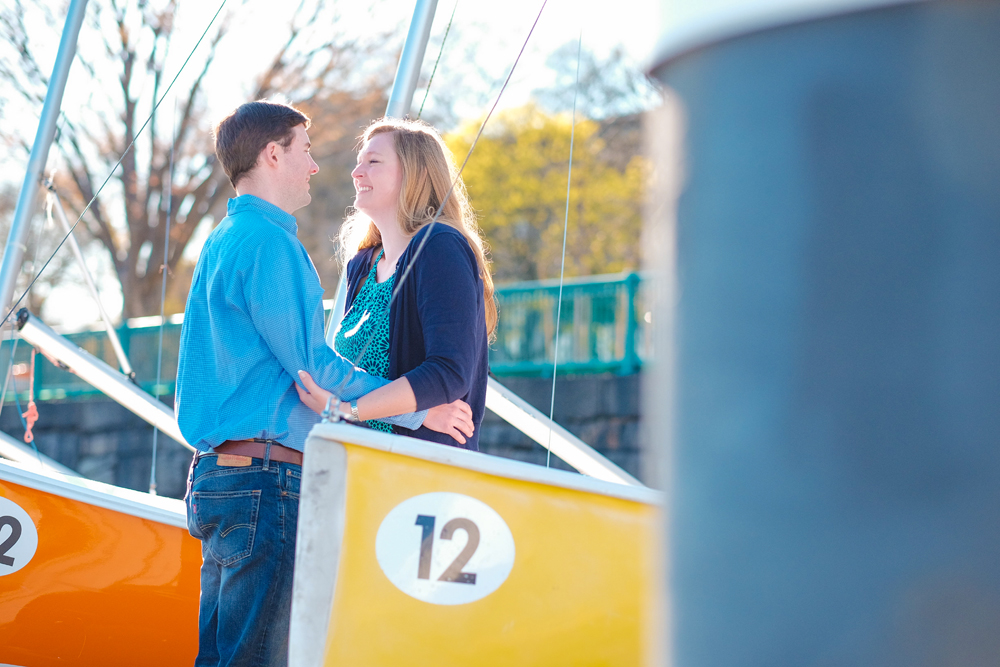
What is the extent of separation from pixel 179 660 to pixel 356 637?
4.95 ft

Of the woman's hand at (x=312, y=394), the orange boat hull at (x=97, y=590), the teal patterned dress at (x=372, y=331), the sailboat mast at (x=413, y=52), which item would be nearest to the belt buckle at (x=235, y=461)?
the woman's hand at (x=312, y=394)

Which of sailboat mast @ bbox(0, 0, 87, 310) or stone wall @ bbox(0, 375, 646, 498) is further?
stone wall @ bbox(0, 375, 646, 498)

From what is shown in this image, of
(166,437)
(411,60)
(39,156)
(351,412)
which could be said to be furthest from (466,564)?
(166,437)

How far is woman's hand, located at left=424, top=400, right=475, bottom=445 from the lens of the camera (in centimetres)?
228

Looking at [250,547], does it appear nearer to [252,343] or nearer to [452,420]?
[252,343]

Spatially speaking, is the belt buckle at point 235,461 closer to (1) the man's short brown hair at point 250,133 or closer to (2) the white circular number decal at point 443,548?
(2) the white circular number decal at point 443,548

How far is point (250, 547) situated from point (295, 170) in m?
0.81

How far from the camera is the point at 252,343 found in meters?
2.05

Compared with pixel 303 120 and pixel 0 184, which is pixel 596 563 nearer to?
pixel 303 120

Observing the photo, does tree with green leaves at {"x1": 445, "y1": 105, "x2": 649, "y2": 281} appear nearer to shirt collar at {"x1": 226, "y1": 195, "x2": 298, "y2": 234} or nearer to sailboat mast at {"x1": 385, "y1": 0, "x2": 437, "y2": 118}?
sailboat mast at {"x1": 385, "y1": 0, "x2": 437, "y2": 118}

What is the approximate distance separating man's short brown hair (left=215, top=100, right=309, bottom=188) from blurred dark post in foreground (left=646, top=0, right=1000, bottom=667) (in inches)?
70.1

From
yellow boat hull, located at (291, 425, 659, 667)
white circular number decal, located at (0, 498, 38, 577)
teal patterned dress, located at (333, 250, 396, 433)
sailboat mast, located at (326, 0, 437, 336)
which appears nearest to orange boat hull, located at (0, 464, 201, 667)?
white circular number decal, located at (0, 498, 38, 577)

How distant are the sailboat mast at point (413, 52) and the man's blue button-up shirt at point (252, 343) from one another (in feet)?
6.03

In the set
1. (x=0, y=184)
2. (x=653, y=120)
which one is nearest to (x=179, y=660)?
(x=653, y=120)
